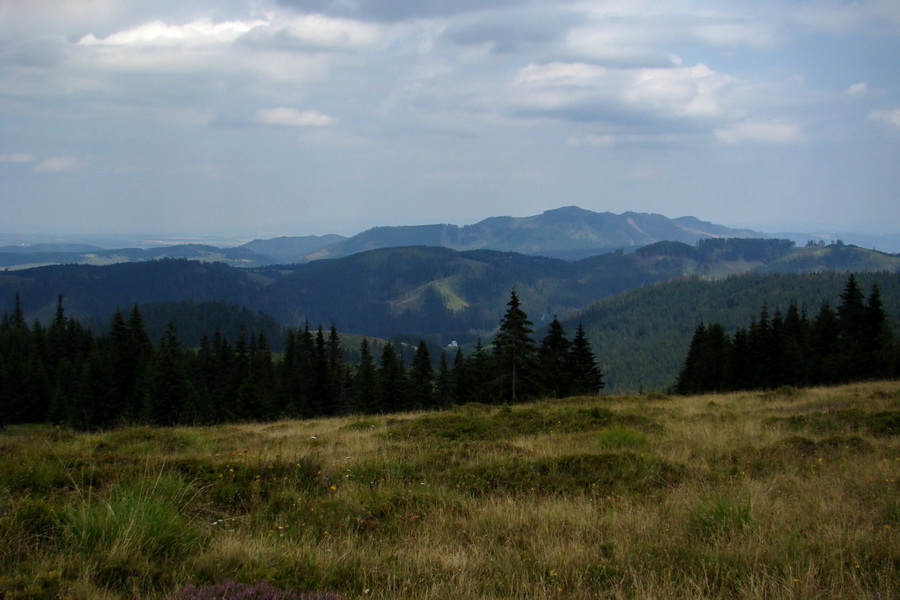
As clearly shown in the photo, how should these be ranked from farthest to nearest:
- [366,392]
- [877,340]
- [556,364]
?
[366,392]
[556,364]
[877,340]

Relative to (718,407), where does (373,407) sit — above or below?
below

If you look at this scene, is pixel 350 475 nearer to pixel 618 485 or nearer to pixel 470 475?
pixel 470 475

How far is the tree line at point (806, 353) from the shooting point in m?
46.6

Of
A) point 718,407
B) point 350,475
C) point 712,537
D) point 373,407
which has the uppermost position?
point 712,537

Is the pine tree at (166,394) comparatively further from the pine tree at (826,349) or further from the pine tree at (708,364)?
the pine tree at (826,349)

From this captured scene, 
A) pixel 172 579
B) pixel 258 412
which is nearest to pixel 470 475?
pixel 172 579

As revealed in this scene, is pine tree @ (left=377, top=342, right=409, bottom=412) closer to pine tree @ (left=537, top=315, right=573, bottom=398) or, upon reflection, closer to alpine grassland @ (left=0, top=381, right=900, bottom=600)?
pine tree @ (left=537, top=315, right=573, bottom=398)

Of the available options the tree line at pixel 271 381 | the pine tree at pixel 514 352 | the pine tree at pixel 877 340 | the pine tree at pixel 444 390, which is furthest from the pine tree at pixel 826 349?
the pine tree at pixel 444 390

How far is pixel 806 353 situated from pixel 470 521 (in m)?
59.6

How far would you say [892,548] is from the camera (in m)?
4.78

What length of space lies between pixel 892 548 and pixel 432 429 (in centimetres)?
998

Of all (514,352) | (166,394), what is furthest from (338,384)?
(514,352)

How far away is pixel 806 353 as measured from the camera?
172ft

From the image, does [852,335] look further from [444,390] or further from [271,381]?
[271,381]
